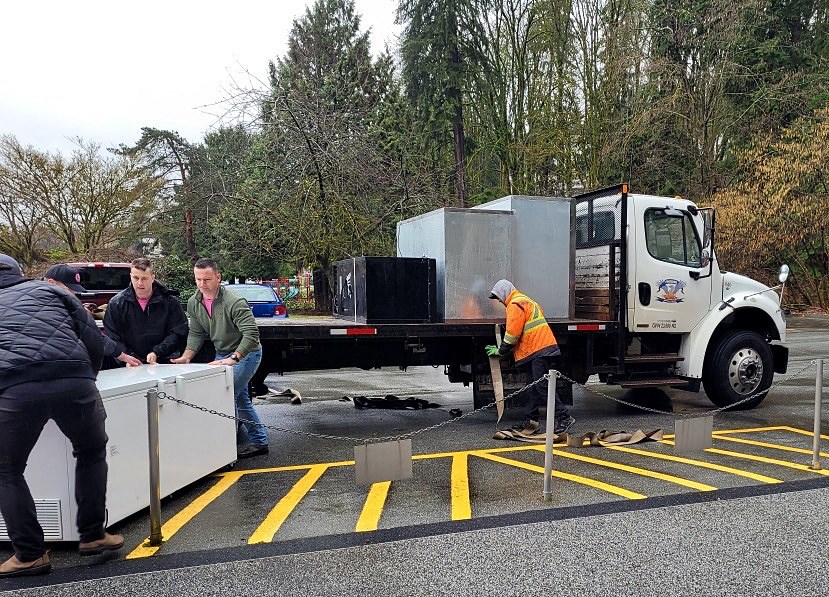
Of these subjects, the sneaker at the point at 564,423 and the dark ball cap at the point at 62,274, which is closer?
the dark ball cap at the point at 62,274

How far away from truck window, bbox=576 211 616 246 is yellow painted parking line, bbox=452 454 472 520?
3420 millimetres

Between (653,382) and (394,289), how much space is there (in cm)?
350

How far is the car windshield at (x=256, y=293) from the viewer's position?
13456 mm

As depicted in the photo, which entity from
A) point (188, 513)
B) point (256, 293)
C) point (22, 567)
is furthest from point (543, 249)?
point (256, 293)

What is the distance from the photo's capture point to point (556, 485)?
5254 mm

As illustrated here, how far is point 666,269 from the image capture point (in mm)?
8023

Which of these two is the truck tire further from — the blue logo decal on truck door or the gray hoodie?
the gray hoodie

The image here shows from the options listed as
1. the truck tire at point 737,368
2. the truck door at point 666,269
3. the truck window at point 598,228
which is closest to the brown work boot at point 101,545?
the truck door at point 666,269

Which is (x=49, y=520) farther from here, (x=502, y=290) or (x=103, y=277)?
(x=103, y=277)

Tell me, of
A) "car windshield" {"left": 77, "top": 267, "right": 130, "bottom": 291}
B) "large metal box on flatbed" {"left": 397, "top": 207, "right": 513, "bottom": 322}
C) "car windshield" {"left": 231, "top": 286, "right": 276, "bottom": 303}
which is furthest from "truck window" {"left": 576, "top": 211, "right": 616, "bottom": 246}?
"car windshield" {"left": 77, "top": 267, "right": 130, "bottom": 291}

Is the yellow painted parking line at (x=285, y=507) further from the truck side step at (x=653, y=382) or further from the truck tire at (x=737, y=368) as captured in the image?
the truck tire at (x=737, y=368)

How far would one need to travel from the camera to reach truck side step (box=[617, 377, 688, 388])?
25.8 feet

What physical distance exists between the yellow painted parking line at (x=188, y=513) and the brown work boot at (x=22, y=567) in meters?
0.46

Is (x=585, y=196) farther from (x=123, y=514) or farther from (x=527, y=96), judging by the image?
(x=527, y=96)
